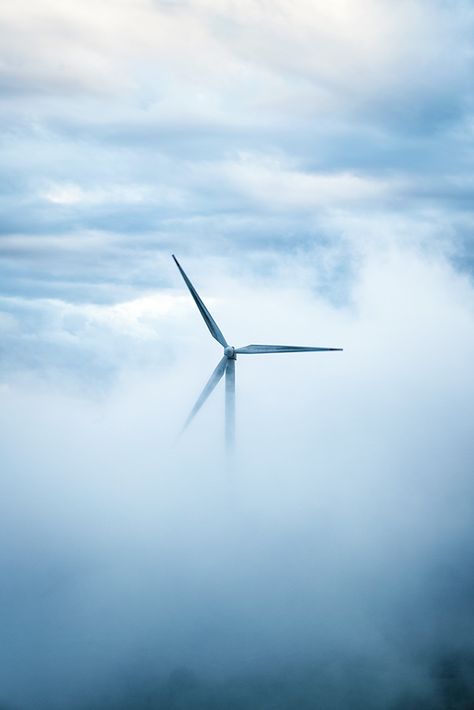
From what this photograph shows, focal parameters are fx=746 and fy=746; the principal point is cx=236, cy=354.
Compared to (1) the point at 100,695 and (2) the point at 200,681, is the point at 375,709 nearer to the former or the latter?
(2) the point at 200,681

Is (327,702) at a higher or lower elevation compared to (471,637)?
lower

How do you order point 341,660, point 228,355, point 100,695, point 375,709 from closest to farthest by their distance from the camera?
1. point 228,355
2. point 375,709
3. point 100,695
4. point 341,660

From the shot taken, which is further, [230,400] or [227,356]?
[230,400]

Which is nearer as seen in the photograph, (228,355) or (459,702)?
(228,355)

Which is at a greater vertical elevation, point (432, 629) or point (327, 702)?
point (432, 629)

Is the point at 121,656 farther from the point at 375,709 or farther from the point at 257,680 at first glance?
the point at 375,709

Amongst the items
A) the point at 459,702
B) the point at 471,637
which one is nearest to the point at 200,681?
the point at 459,702

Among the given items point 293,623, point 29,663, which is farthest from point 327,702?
point 29,663

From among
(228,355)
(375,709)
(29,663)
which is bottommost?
(375,709)

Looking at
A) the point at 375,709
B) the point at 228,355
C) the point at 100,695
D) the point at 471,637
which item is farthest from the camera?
the point at 471,637
